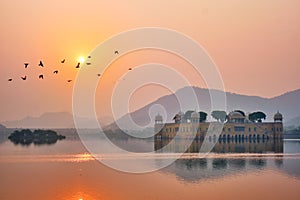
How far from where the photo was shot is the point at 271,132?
60625mm

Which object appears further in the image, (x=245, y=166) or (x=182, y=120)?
(x=182, y=120)

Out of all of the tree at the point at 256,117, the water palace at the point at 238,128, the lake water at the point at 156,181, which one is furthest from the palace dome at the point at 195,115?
the lake water at the point at 156,181

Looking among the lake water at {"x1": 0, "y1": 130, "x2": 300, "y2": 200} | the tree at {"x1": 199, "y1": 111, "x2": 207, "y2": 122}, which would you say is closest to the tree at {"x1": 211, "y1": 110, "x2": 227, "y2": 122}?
the tree at {"x1": 199, "y1": 111, "x2": 207, "y2": 122}

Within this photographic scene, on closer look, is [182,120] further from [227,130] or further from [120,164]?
[120,164]

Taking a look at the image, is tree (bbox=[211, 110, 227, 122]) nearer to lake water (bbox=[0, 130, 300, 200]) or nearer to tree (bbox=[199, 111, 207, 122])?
tree (bbox=[199, 111, 207, 122])

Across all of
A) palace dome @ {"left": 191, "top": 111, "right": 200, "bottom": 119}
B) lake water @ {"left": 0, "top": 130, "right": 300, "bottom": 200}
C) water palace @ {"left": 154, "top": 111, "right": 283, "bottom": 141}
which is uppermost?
palace dome @ {"left": 191, "top": 111, "right": 200, "bottom": 119}

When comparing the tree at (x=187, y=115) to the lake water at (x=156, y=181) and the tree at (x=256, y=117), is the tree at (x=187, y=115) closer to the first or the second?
the tree at (x=256, y=117)

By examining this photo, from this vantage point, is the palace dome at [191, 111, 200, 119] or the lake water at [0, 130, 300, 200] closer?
the lake water at [0, 130, 300, 200]

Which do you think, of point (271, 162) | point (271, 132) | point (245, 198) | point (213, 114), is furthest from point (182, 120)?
point (245, 198)

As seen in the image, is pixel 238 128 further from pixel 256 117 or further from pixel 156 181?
pixel 156 181

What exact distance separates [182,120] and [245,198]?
5135 centimetres

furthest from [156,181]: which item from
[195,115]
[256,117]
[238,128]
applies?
[256,117]

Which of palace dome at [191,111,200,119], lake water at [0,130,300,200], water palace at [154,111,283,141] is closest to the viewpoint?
lake water at [0,130,300,200]

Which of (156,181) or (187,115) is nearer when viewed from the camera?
(156,181)
